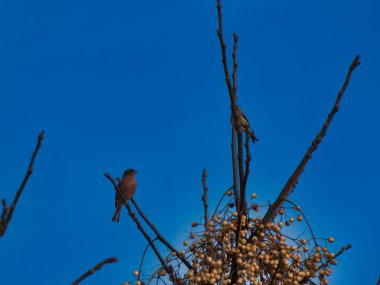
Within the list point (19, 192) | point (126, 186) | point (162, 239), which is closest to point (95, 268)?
point (19, 192)

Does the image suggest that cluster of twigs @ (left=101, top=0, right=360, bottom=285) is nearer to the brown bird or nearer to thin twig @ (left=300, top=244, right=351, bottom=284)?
thin twig @ (left=300, top=244, right=351, bottom=284)

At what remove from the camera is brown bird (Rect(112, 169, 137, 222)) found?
32.7 feet

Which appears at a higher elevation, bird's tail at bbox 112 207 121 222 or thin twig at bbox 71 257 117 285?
bird's tail at bbox 112 207 121 222

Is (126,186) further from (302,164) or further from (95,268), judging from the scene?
(95,268)

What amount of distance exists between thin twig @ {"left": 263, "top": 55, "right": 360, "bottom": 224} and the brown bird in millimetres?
5213

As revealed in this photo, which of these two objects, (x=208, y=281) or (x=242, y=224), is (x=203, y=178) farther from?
(x=208, y=281)

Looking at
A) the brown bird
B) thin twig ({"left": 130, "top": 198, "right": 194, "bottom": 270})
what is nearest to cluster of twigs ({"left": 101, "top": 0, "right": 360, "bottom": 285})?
thin twig ({"left": 130, "top": 198, "right": 194, "bottom": 270})

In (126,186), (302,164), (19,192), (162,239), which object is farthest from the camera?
(126,186)

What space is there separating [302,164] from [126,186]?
5.57m

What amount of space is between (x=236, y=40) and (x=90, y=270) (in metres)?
2.44

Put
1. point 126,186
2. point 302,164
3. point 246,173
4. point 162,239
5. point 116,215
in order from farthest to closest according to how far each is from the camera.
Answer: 1. point 116,215
2. point 126,186
3. point 302,164
4. point 162,239
5. point 246,173

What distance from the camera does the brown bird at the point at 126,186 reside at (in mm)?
9977

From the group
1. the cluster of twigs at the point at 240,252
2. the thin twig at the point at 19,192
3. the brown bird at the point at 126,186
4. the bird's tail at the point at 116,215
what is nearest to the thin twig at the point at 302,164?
the cluster of twigs at the point at 240,252

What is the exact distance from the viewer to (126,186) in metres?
10.0
